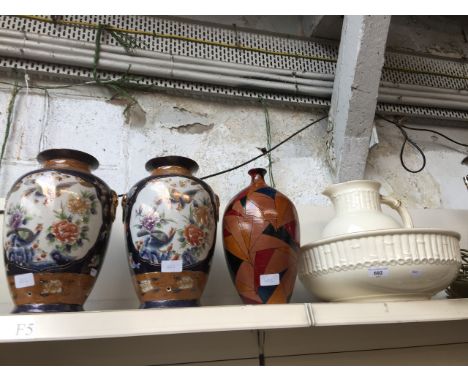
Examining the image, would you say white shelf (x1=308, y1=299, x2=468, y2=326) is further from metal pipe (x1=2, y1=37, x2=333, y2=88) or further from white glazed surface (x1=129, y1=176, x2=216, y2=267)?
metal pipe (x1=2, y1=37, x2=333, y2=88)

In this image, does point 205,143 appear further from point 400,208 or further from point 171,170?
point 400,208

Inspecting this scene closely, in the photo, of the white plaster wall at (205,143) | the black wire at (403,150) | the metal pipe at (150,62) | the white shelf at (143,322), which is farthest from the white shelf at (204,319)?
the metal pipe at (150,62)

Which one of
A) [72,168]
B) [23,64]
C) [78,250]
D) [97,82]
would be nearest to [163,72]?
[97,82]

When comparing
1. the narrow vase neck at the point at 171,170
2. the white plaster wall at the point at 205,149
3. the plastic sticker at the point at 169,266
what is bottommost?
the plastic sticker at the point at 169,266

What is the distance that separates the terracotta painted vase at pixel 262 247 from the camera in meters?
0.65

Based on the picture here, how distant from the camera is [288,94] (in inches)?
43.3

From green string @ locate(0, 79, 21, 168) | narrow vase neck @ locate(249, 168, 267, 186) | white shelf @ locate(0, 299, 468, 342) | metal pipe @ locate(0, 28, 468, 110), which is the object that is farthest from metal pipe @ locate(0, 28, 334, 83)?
white shelf @ locate(0, 299, 468, 342)

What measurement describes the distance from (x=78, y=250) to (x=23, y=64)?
57 centimetres

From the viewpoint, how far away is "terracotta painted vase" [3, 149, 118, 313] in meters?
0.57

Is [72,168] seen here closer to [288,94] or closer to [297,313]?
[297,313]

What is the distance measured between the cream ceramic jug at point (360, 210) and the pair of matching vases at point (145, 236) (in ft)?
0.29

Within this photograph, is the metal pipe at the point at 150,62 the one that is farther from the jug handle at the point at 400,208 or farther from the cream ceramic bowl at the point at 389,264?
the cream ceramic bowl at the point at 389,264

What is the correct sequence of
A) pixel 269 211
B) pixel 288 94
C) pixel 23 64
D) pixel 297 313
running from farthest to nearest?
pixel 288 94 < pixel 23 64 < pixel 269 211 < pixel 297 313

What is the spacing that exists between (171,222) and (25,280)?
22cm
